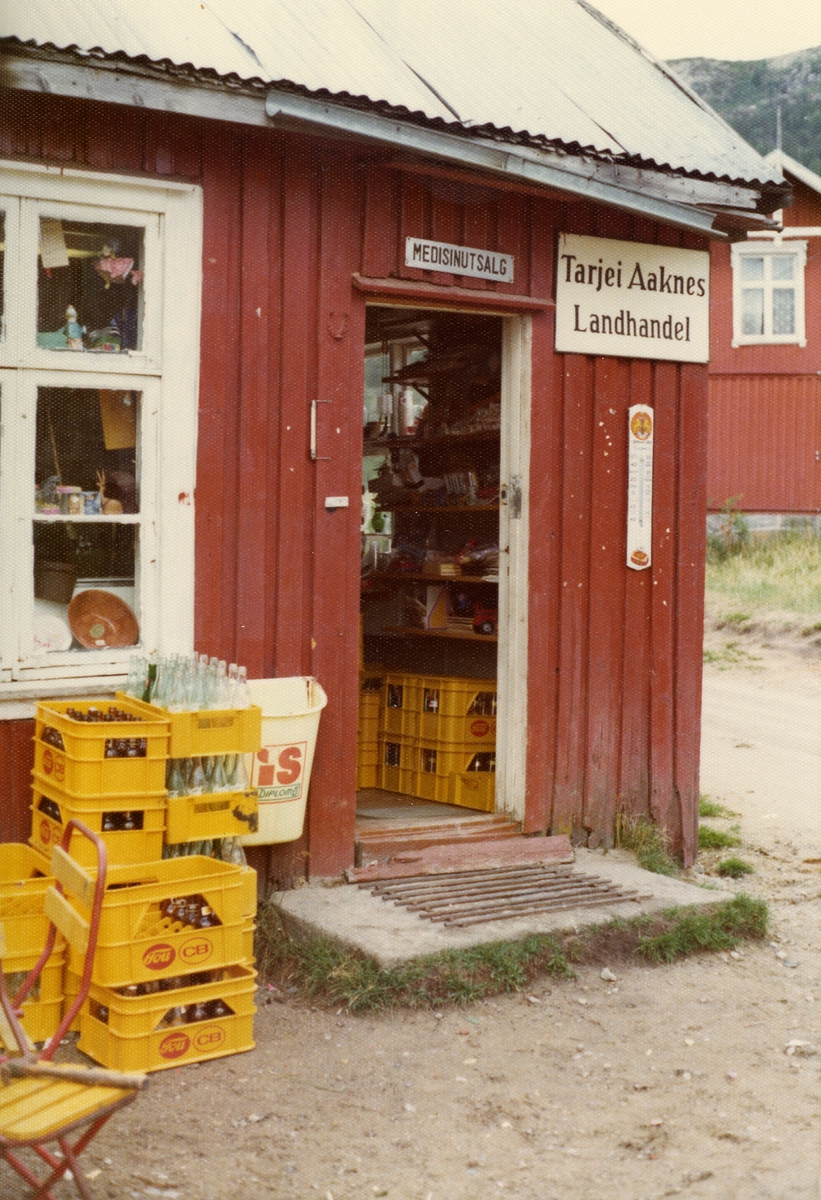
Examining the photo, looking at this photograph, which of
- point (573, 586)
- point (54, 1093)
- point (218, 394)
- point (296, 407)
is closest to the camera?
point (54, 1093)

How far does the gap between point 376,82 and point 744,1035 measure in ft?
14.3

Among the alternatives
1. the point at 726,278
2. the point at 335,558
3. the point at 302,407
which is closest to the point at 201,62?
the point at 302,407

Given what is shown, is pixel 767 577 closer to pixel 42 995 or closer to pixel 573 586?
pixel 573 586

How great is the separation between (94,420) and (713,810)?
5171 mm

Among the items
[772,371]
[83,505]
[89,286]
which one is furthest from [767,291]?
[83,505]

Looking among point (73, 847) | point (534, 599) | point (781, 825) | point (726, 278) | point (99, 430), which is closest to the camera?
point (73, 847)

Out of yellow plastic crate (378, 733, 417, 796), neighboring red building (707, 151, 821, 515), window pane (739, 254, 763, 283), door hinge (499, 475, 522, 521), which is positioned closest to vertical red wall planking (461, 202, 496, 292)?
door hinge (499, 475, 522, 521)

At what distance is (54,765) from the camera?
502cm

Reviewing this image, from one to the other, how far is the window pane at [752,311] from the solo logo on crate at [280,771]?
65.2 ft

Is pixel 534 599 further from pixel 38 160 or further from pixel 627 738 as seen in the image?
pixel 38 160

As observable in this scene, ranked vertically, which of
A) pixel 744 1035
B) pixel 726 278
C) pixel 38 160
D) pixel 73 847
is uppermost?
→ pixel 726 278

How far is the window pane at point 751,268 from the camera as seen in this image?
23969 mm

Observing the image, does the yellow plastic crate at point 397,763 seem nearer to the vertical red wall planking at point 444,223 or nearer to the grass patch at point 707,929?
the grass patch at point 707,929

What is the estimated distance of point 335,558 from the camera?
6191 millimetres
